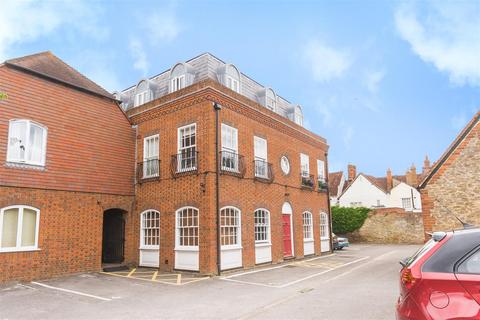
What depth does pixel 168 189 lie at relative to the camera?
14133 millimetres

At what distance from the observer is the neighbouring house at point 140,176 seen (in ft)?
39.1

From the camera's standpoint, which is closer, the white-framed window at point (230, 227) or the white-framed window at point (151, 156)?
the white-framed window at point (230, 227)

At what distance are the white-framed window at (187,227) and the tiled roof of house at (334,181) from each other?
3073 centimetres

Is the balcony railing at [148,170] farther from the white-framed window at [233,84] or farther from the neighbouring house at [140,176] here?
the white-framed window at [233,84]

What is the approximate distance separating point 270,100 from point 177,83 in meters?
5.40

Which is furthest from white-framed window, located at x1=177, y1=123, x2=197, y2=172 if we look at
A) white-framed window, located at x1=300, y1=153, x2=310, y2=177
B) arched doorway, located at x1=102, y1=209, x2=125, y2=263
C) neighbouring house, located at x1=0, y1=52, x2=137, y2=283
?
white-framed window, located at x1=300, y1=153, x2=310, y2=177

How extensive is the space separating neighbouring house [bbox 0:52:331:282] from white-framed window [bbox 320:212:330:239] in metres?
3.92

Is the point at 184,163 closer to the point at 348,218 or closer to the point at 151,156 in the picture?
the point at 151,156

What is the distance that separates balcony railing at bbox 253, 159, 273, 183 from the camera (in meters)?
15.5

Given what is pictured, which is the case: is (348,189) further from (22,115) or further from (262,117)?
(22,115)

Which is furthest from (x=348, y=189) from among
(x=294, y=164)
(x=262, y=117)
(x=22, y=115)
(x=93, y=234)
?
(x=22, y=115)

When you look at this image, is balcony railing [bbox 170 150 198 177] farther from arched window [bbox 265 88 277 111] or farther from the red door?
arched window [bbox 265 88 277 111]

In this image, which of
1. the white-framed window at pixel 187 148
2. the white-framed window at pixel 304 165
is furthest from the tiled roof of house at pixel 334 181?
the white-framed window at pixel 187 148

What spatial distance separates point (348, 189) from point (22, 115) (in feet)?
117
